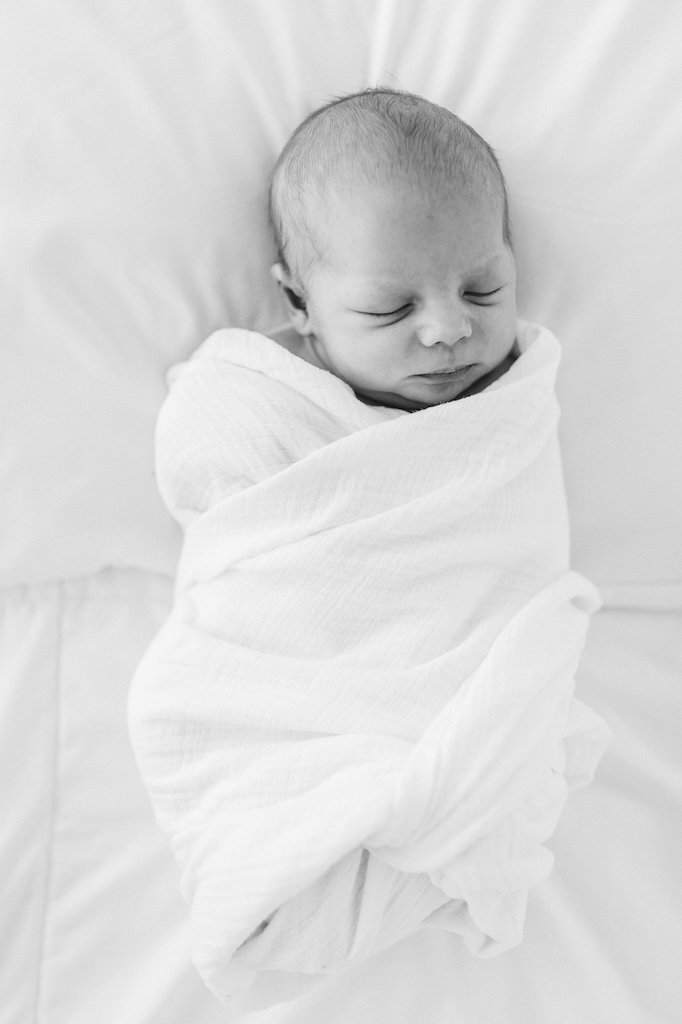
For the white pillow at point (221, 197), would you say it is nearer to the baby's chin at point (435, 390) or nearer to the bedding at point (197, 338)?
the bedding at point (197, 338)

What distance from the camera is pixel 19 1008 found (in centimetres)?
119

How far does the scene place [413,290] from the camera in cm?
120

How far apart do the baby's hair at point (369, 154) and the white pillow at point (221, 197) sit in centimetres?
7

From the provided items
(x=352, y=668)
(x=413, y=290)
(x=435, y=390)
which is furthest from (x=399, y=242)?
(x=352, y=668)

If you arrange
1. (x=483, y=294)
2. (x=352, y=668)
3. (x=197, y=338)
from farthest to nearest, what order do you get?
(x=197, y=338) < (x=483, y=294) < (x=352, y=668)

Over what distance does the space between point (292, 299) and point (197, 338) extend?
0.43ft

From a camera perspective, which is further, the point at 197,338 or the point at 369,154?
the point at 197,338

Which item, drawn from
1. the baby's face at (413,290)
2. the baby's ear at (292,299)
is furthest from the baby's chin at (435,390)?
the baby's ear at (292,299)

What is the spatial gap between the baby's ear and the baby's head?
0.05 feet

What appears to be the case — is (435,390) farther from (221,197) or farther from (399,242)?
(221,197)

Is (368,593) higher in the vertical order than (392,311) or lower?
lower

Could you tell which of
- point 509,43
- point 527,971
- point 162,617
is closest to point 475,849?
point 527,971

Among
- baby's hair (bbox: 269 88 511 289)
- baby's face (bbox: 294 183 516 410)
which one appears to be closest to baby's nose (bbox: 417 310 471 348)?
baby's face (bbox: 294 183 516 410)

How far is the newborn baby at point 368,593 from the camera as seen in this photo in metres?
1.07
